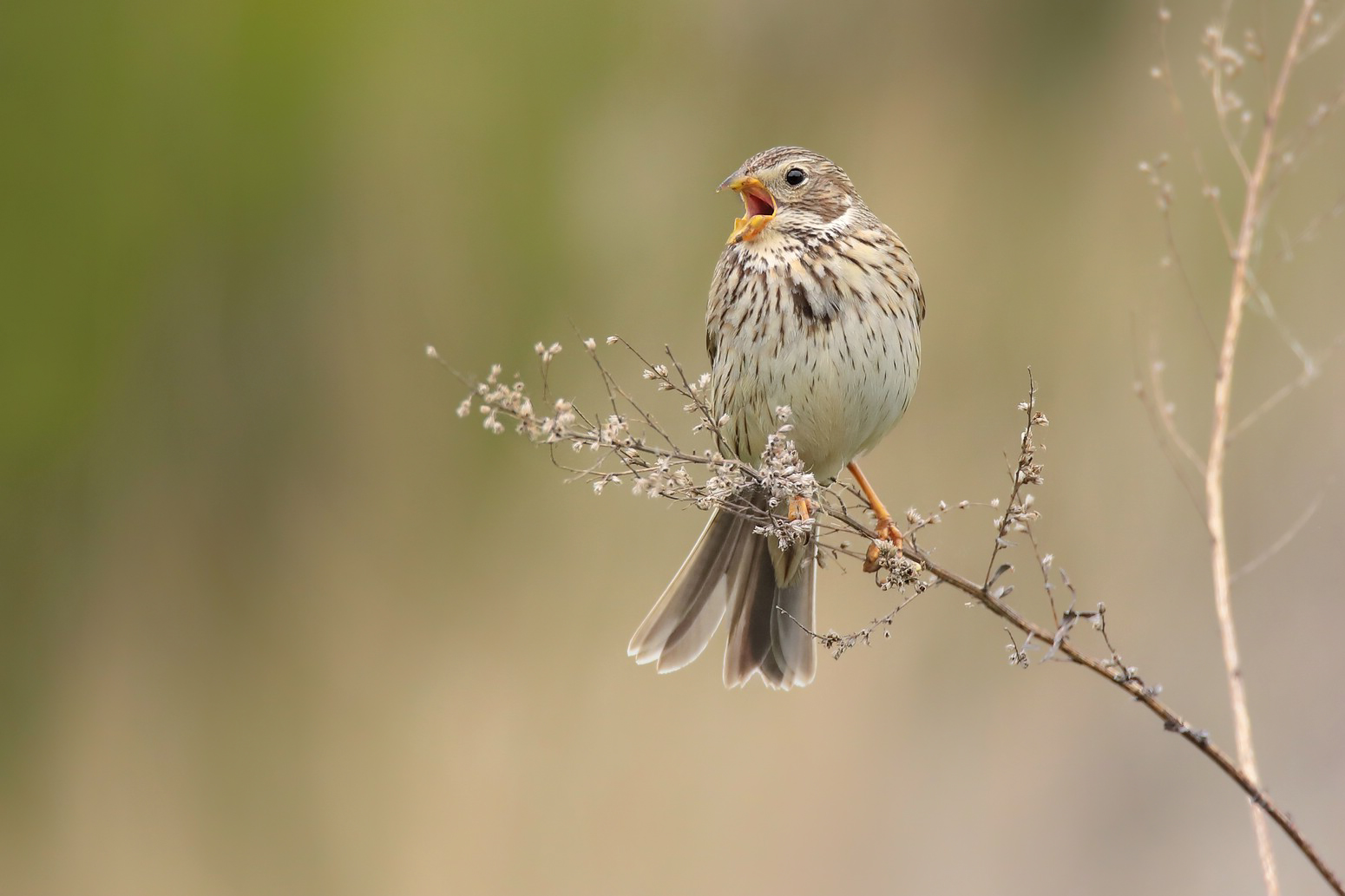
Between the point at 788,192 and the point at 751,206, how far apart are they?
10cm

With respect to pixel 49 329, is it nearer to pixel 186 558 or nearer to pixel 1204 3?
pixel 186 558

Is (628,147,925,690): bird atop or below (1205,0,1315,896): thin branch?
atop

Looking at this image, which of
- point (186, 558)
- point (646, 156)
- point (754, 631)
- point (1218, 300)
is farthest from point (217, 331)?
point (1218, 300)

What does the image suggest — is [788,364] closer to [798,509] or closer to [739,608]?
[798,509]

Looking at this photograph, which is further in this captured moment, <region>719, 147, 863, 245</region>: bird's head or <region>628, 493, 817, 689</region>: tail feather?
<region>628, 493, 817, 689</region>: tail feather

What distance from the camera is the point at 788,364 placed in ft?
7.86

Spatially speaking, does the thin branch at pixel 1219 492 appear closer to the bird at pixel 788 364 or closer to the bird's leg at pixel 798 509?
the bird's leg at pixel 798 509

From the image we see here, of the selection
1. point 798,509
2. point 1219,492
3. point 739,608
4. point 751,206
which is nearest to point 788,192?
point 751,206

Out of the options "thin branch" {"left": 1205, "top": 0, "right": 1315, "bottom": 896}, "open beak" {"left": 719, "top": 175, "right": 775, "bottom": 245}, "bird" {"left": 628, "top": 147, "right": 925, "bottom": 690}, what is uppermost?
"open beak" {"left": 719, "top": 175, "right": 775, "bottom": 245}

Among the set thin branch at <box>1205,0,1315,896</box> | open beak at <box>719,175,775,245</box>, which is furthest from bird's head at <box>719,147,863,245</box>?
thin branch at <box>1205,0,1315,896</box>

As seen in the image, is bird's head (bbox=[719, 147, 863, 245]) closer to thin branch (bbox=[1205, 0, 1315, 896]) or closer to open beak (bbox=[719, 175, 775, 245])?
open beak (bbox=[719, 175, 775, 245])

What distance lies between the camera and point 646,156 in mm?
4984

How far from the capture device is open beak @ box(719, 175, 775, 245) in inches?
96.4

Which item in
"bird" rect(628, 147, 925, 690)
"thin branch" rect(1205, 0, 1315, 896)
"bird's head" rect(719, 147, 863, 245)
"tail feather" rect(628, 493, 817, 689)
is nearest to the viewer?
"thin branch" rect(1205, 0, 1315, 896)
